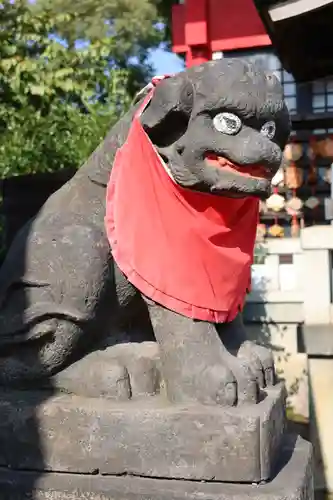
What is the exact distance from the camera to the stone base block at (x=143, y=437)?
1.29 metres

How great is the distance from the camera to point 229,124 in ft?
4.39

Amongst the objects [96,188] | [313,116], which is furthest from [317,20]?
[96,188]

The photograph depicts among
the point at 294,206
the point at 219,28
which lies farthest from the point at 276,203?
the point at 219,28

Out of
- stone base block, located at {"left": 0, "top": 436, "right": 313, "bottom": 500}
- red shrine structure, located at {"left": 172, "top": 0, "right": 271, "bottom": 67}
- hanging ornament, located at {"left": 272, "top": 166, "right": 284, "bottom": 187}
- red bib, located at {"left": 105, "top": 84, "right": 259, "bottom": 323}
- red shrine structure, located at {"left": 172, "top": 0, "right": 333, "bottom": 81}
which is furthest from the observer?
red shrine structure, located at {"left": 172, "top": 0, "right": 271, "bottom": 67}

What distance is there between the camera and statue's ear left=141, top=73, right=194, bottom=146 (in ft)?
4.42

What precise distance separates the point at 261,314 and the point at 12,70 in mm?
1671

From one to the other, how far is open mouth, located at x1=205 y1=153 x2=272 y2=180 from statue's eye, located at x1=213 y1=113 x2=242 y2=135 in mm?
55

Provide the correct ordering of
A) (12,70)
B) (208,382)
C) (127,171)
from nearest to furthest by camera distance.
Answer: (208,382)
(127,171)
(12,70)

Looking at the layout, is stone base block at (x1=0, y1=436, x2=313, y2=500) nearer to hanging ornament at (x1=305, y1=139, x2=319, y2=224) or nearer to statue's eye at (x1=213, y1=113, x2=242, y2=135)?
statue's eye at (x1=213, y1=113, x2=242, y2=135)

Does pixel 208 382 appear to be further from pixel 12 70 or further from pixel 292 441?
pixel 12 70

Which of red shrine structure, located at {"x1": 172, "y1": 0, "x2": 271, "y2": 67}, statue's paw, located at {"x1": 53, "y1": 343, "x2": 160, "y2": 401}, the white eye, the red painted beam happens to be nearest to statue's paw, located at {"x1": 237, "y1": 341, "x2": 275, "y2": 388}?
statue's paw, located at {"x1": 53, "y1": 343, "x2": 160, "y2": 401}

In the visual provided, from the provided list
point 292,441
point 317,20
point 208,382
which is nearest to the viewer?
point 208,382

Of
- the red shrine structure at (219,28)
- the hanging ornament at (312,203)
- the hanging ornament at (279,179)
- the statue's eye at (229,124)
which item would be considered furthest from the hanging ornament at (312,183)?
the statue's eye at (229,124)

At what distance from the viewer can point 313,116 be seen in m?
4.03
